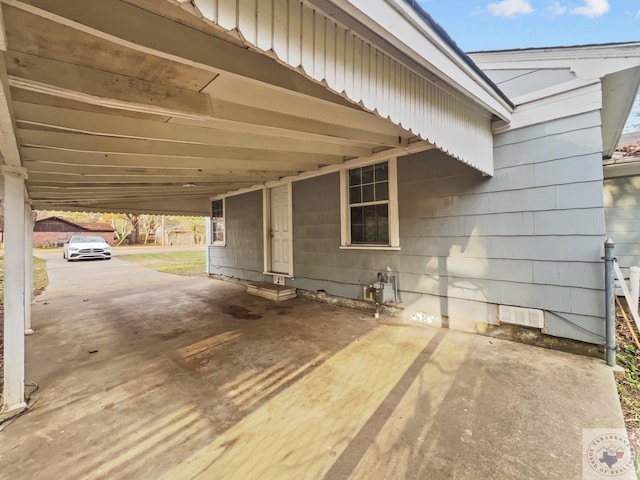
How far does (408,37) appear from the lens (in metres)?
1.61

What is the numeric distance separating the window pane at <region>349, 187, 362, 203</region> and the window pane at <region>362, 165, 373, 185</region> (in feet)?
0.52

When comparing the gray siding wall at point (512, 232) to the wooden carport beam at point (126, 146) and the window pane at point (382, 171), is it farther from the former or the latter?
the wooden carport beam at point (126, 146)

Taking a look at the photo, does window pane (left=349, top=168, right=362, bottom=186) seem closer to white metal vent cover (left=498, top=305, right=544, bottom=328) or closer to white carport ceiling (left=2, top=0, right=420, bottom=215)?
white carport ceiling (left=2, top=0, right=420, bottom=215)

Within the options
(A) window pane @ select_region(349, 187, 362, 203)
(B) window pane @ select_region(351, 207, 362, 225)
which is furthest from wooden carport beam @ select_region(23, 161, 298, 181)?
(B) window pane @ select_region(351, 207, 362, 225)

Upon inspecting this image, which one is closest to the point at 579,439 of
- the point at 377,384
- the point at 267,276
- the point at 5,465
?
the point at 377,384

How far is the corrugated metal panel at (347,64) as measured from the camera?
3.70 ft

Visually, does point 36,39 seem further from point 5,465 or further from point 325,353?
point 325,353

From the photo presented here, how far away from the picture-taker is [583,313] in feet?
8.95

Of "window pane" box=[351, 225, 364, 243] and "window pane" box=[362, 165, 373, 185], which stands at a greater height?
"window pane" box=[362, 165, 373, 185]

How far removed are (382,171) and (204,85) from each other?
302 centimetres

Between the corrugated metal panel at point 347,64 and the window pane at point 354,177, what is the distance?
2.07 metres

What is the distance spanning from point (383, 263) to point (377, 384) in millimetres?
2178

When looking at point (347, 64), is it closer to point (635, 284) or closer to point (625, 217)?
point (635, 284)

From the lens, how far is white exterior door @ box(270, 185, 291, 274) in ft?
19.6
